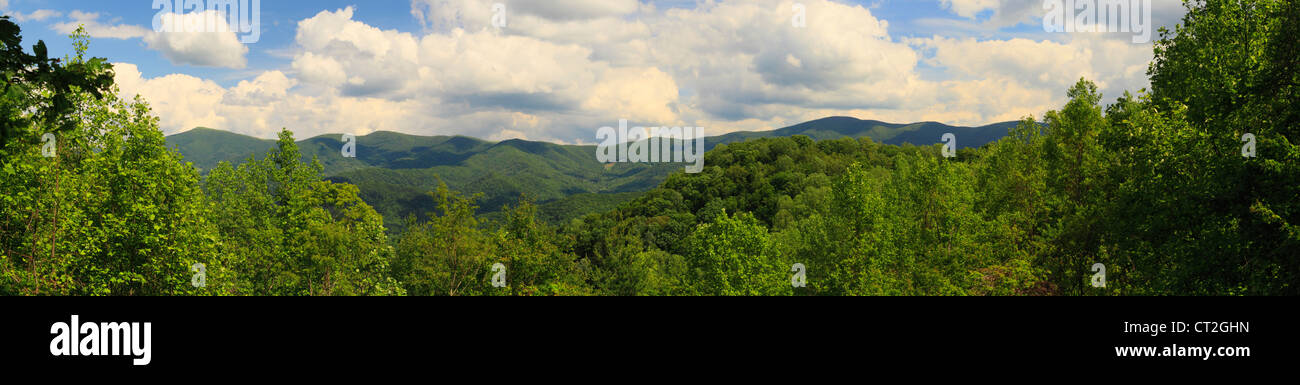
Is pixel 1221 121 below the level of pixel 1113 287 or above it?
above

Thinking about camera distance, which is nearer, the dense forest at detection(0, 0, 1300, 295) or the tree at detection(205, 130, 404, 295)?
the dense forest at detection(0, 0, 1300, 295)

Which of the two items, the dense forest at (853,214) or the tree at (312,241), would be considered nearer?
the dense forest at (853,214)

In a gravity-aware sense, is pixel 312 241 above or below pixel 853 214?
below

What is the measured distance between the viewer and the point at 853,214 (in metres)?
38.3

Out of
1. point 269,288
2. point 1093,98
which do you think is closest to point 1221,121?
point 1093,98

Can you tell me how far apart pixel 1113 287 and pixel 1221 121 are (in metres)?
10.7

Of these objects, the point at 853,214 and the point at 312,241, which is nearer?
the point at 312,241

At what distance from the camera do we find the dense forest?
15984mm

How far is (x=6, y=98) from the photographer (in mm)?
12422

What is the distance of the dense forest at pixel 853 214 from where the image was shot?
52.4ft

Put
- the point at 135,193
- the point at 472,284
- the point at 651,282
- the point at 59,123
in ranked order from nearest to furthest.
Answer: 1. the point at 59,123
2. the point at 135,193
3. the point at 472,284
4. the point at 651,282
